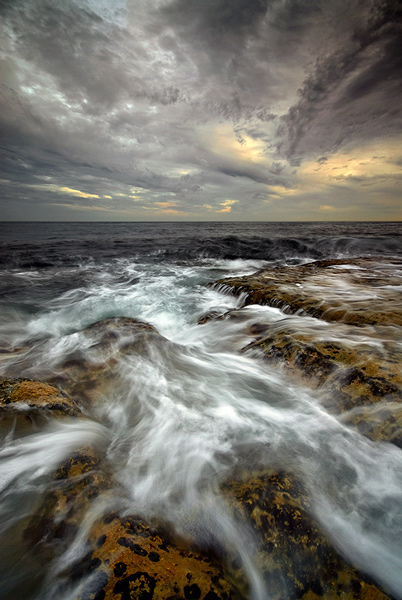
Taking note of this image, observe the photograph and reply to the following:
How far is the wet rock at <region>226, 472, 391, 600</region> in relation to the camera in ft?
4.98

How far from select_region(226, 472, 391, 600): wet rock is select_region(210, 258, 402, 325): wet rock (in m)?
A: 4.15

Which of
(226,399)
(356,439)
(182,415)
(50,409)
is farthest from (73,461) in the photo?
(356,439)

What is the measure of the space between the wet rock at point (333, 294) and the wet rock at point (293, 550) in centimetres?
415

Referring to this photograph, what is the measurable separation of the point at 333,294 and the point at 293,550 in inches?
244

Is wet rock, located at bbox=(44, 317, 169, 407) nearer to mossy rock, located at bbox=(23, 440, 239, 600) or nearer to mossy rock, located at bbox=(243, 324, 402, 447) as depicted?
mossy rock, located at bbox=(23, 440, 239, 600)

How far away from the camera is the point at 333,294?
22.4 ft

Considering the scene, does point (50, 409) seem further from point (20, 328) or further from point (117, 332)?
point (20, 328)

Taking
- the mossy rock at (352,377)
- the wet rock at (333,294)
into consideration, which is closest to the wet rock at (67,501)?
the mossy rock at (352,377)

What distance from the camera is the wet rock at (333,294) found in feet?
17.7

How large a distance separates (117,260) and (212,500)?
19.3 m

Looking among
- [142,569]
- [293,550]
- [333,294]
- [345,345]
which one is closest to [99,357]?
[142,569]

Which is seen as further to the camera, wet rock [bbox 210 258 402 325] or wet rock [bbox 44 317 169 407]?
wet rock [bbox 210 258 402 325]

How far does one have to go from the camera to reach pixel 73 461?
83.0 inches

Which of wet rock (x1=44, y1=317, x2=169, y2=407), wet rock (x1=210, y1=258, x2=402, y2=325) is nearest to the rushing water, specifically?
wet rock (x1=44, y1=317, x2=169, y2=407)
